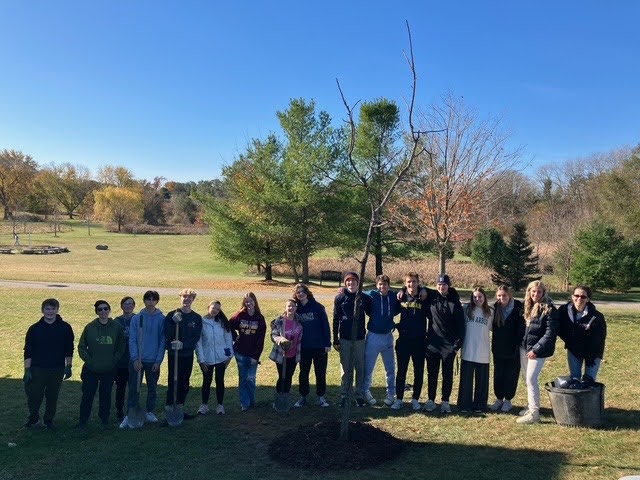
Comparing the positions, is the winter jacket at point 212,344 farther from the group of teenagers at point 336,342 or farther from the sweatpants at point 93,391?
the sweatpants at point 93,391

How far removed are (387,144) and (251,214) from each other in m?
7.77

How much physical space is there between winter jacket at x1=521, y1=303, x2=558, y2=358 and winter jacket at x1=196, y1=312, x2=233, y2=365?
12.7 ft

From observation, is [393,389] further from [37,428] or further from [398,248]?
[398,248]

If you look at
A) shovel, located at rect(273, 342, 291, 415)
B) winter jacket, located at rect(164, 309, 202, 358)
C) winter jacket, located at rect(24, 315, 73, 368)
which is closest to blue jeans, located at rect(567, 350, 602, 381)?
shovel, located at rect(273, 342, 291, 415)

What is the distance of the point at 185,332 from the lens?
21.0 ft

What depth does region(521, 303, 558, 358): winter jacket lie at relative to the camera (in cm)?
605

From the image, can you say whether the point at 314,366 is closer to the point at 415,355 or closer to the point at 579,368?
the point at 415,355

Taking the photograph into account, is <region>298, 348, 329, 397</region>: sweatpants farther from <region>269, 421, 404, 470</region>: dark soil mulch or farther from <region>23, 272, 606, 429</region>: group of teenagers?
<region>269, 421, 404, 470</region>: dark soil mulch

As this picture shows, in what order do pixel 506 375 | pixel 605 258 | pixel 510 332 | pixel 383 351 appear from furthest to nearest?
pixel 605 258 → pixel 383 351 → pixel 506 375 → pixel 510 332

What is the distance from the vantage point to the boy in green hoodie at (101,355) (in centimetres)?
639

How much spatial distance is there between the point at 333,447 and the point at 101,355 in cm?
327

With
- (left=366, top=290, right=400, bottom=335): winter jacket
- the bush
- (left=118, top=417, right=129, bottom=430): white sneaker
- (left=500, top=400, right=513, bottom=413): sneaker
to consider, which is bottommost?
(left=118, top=417, right=129, bottom=430): white sneaker

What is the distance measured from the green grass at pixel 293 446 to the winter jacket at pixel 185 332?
3.12 ft

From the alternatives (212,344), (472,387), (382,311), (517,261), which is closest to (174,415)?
(212,344)
